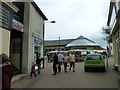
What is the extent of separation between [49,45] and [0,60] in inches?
2824

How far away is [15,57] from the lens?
12.6 meters

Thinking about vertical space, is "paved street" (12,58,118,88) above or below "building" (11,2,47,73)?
below

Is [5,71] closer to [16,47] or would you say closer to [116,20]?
[116,20]

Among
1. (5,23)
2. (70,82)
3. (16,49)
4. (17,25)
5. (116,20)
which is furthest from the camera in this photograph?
(16,49)

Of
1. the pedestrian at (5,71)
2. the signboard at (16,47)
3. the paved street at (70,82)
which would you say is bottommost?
Answer: the paved street at (70,82)

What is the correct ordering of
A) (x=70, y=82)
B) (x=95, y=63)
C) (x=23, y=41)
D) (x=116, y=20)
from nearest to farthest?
(x=70, y=82)
(x=116, y=20)
(x=23, y=41)
(x=95, y=63)

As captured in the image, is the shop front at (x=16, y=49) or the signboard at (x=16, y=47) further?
the signboard at (x=16, y=47)

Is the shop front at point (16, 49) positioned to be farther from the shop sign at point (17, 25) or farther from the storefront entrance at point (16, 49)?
the shop sign at point (17, 25)

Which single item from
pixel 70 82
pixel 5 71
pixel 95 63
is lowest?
pixel 70 82

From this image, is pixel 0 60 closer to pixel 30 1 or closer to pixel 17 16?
pixel 17 16

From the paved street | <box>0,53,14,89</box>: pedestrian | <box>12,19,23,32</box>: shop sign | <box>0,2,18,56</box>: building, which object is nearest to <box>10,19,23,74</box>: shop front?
<box>12,19,23,32</box>: shop sign

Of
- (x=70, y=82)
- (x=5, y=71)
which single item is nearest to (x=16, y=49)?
(x=70, y=82)

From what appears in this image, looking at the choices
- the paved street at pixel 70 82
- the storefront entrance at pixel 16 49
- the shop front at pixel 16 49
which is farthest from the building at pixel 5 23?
the storefront entrance at pixel 16 49

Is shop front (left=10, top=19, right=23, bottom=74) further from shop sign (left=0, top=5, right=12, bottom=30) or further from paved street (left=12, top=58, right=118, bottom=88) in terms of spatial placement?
shop sign (left=0, top=5, right=12, bottom=30)
